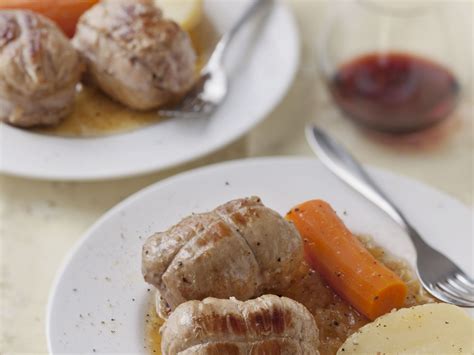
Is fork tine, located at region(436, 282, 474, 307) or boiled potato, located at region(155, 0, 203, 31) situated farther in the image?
boiled potato, located at region(155, 0, 203, 31)

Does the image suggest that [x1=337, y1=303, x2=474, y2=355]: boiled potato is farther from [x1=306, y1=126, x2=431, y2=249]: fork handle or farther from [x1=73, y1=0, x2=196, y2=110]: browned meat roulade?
[x1=73, y1=0, x2=196, y2=110]: browned meat roulade

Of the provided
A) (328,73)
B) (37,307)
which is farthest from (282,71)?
(37,307)

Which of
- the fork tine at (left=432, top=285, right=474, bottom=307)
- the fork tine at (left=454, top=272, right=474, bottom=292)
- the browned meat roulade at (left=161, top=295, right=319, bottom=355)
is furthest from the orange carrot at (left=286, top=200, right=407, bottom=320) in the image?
the browned meat roulade at (left=161, top=295, right=319, bottom=355)

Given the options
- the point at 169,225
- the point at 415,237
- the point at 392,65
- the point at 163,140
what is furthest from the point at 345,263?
the point at 392,65

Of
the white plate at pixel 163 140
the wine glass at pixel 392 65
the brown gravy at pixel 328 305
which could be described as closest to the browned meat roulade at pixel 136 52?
the white plate at pixel 163 140

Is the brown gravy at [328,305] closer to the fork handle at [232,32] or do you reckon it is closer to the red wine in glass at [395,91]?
the red wine in glass at [395,91]

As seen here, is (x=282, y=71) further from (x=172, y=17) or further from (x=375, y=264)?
(x=375, y=264)
